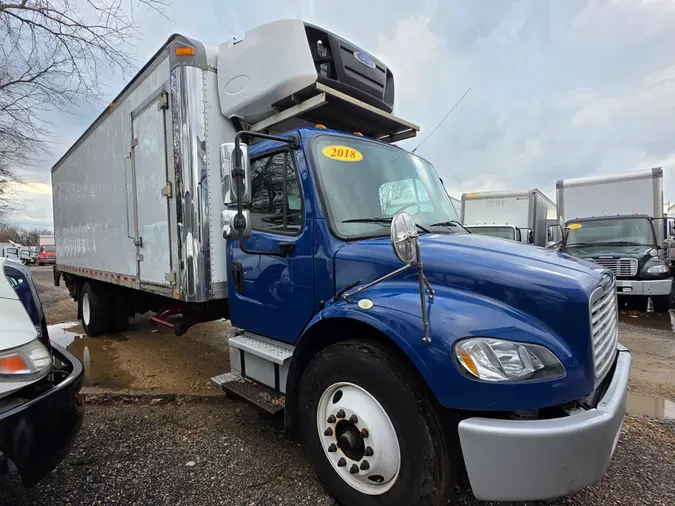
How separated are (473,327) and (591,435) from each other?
65 centimetres

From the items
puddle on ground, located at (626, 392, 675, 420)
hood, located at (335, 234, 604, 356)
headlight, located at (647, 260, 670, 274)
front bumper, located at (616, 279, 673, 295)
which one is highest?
hood, located at (335, 234, 604, 356)

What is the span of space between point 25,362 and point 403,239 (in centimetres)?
196

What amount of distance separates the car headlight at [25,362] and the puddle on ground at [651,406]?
184 inches

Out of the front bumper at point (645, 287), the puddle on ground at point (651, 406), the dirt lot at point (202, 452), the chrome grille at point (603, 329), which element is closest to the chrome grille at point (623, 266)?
the front bumper at point (645, 287)

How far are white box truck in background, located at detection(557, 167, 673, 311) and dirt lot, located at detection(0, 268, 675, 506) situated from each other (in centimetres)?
371

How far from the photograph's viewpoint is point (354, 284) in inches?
96.1

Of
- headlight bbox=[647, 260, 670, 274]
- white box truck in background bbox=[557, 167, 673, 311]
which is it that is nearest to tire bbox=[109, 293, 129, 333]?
white box truck in background bbox=[557, 167, 673, 311]

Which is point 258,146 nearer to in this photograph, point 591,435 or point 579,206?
point 591,435

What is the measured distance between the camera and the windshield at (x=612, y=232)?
9133 mm

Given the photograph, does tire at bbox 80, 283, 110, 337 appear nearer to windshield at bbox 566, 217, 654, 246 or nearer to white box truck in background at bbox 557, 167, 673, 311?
white box truck in background at bbox 557, 167, 673, 311

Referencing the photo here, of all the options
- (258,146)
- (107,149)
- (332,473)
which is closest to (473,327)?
(332,473)

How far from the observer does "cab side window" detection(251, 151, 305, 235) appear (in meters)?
2.80

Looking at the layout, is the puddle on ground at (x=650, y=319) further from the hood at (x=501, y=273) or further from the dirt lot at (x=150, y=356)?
the dirt lot at (x=150, y=356)

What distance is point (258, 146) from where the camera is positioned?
321cm
